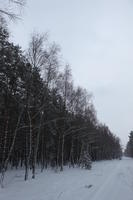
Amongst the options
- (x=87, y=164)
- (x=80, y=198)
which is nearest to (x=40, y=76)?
(x=80, y=198)

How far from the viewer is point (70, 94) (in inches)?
1494

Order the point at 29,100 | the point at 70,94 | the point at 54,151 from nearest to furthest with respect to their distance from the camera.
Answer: the point at 29,100
the point at 70,94
the point at 54,151

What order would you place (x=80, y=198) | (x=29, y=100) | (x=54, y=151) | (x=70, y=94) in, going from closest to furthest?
(x=80, y=198) < (x=29, y=100) < (x=70, y=94) < (x=54, y=151)

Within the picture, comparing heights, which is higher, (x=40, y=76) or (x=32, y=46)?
(x=32, y=46)

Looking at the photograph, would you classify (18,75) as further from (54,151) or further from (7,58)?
(54,151)

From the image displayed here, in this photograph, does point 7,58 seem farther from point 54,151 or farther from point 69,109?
point 54,151

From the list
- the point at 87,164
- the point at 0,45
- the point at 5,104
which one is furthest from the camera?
the point at 87,164

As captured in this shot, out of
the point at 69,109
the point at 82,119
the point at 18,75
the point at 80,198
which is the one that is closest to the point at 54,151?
the point at 82,119

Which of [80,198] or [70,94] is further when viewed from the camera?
[70,94]

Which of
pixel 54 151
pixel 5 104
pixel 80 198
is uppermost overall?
pixel 5 104

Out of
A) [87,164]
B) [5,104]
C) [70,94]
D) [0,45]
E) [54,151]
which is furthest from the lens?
[54,151]

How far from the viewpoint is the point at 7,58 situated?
2356 centimetres

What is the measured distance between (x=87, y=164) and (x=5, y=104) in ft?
70.6

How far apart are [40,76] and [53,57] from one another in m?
2.49
